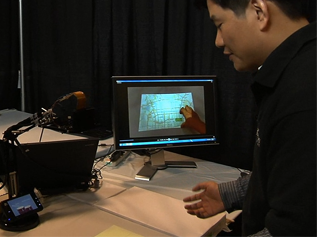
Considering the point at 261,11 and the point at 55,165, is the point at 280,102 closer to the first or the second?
the point at 261,11

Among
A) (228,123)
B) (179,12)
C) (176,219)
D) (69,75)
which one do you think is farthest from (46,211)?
(69,75)

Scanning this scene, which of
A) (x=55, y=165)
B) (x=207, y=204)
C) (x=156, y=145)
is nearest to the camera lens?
(x=207, y=204)

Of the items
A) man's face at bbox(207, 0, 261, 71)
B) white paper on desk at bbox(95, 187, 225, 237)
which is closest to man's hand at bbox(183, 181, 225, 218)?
white paper on desk at bbox(95, 187, 225, 237)

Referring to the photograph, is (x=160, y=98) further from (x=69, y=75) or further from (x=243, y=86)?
(x=69, y=75)

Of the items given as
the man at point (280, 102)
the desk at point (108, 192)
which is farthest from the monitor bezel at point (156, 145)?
the man at point (280, 102)

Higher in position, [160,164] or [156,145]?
[156,145]

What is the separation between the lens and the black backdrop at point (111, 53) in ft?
6.63

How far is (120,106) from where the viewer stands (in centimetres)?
179

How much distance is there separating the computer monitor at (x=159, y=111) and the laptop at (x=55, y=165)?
1.00 ft

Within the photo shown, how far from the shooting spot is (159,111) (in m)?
1.85

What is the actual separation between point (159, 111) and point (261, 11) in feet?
3.42

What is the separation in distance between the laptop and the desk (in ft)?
0.17

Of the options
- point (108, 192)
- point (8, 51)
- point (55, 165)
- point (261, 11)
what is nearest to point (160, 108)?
point (108, 192)

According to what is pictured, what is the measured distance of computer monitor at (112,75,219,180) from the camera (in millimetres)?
1797
